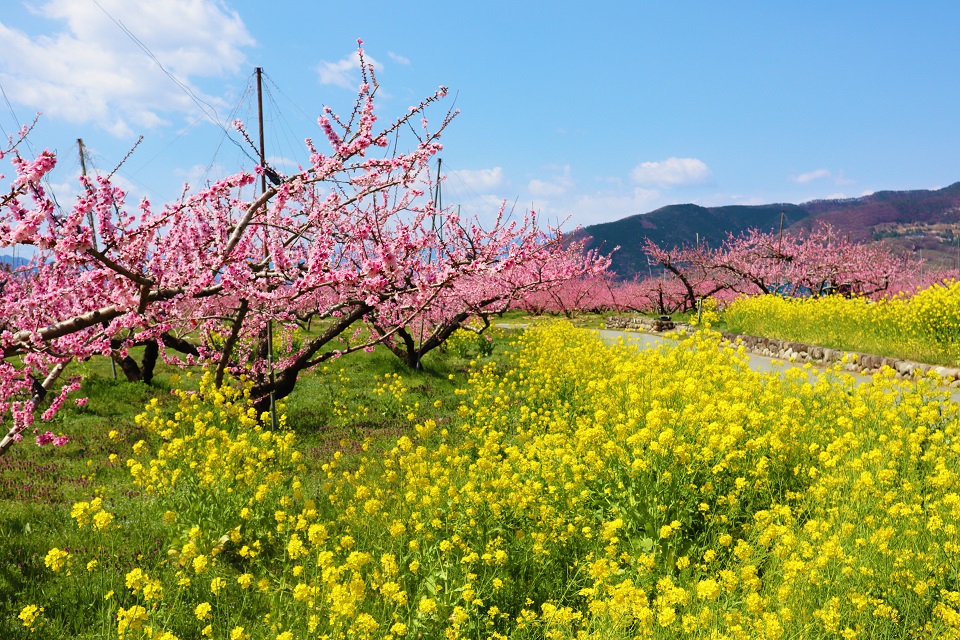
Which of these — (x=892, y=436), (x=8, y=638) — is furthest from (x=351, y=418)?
(x=892, y=436)

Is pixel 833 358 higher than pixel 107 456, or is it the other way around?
pixel 107 456

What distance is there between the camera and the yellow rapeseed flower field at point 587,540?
3.83 metres

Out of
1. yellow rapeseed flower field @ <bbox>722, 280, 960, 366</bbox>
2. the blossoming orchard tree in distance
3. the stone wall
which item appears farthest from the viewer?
yellow rapeseed flower field @ <bbox>722, 280, 960, 366</bbox>

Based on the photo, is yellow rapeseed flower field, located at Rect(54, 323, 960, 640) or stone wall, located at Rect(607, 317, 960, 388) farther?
stone wall, located at Rect(607, 317, 960, 388)

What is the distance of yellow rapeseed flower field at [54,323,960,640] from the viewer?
3.83 m

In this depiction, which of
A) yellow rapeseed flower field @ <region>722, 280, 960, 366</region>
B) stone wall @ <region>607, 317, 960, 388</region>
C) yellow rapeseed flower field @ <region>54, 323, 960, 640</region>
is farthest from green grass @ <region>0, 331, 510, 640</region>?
yellow rapeseed flower field @ <region>722, 280, 960, 366</region>

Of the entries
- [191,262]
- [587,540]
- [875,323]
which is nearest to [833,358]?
[875,323]

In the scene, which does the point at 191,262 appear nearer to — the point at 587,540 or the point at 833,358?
the point at 587,540

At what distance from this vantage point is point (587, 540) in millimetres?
5207

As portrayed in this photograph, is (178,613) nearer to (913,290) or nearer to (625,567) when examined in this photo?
(625,567)

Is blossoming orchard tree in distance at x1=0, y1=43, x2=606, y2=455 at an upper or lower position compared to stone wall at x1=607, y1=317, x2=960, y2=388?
upper

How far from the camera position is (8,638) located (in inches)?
167

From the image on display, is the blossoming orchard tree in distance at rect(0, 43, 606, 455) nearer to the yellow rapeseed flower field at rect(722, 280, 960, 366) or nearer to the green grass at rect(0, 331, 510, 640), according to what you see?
the green grass at rect(0, 331, 510, 640)

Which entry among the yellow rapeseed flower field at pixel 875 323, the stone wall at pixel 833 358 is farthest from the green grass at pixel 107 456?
the yellow rapeseed flower field at pixel 875 323
